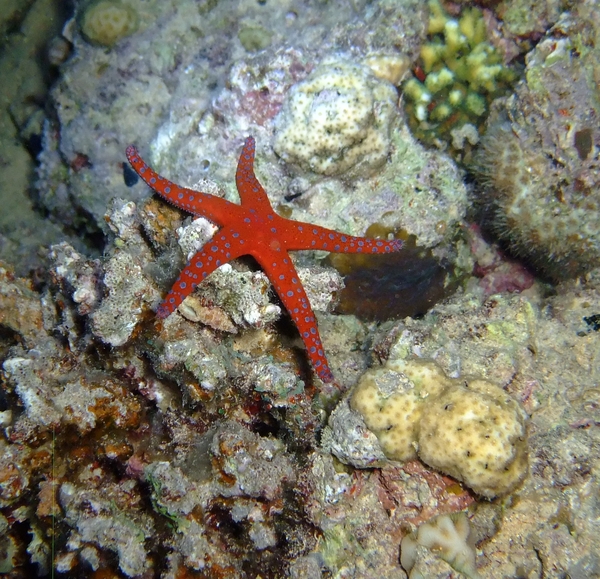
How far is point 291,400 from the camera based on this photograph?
13.5 ft

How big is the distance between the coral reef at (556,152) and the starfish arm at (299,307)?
3200 millimetres

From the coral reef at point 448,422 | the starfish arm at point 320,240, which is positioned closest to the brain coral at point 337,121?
the starfish arm at point 320,240

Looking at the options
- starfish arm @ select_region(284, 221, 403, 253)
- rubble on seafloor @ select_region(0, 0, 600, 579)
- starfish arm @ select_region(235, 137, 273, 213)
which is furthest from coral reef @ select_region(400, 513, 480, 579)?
starfish arm @ select_region(235, 137, 273, 213)

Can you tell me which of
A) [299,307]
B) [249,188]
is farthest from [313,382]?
[249,188]

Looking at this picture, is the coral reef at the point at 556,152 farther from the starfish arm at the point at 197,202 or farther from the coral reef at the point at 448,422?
the starfish arm at the point at 197,202

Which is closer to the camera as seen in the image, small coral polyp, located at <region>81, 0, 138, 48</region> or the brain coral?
the brain coral

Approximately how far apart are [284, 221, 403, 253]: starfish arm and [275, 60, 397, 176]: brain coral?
133 cm

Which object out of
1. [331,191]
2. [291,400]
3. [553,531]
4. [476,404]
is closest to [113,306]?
[291,400]

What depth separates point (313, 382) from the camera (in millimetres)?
4613

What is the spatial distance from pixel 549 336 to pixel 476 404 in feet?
6.47

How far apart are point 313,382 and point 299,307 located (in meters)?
1.00

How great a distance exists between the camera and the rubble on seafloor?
12.8 ft

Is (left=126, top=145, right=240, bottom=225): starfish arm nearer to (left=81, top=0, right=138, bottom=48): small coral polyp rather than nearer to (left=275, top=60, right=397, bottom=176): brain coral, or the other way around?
(left=275, top=60, right=397, bottom=176): brain coral

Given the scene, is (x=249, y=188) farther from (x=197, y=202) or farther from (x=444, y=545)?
(x=444, y=545)
